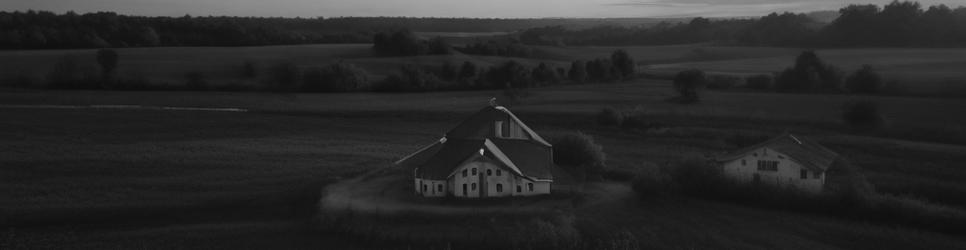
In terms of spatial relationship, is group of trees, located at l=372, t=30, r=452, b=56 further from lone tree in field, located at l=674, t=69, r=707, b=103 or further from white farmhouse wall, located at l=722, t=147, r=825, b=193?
white farmhouse wall, located at l=722, t=147, r=825, b=193

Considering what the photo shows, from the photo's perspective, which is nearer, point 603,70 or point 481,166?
point 481,166

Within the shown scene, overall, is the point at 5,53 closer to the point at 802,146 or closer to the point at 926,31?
the point at 802,146

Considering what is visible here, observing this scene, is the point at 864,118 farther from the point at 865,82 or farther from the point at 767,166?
the point at 767,166

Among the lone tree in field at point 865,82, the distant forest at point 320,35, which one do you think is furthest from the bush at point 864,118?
the distant forest at point 320,35

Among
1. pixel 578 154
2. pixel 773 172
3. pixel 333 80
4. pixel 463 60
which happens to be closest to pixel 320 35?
pixel 463 60

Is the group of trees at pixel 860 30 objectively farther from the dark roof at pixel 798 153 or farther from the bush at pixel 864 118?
the dark roof at pixel 798 153

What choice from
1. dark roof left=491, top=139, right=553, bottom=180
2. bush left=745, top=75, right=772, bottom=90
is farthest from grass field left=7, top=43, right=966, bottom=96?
dark roof left=491, top=139, right=553, bottom=180

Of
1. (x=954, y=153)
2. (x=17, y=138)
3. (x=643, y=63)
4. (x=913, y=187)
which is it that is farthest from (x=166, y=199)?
(x=643, y=63)
